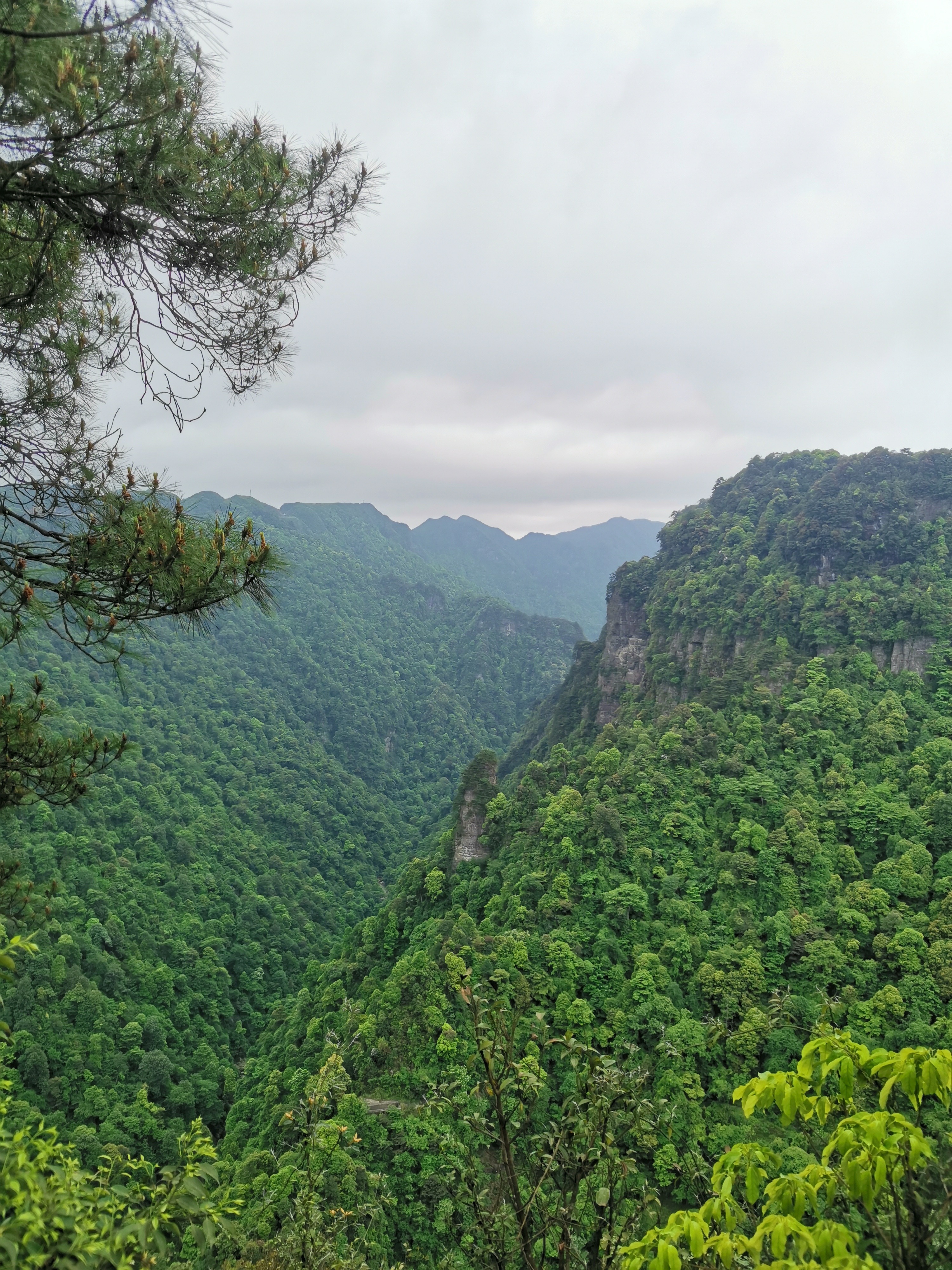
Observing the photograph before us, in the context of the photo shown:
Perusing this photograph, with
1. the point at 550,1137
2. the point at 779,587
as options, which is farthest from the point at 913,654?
the point at 550,1137

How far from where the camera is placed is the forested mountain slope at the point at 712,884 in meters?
18.9

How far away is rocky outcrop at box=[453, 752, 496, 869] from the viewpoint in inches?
1380

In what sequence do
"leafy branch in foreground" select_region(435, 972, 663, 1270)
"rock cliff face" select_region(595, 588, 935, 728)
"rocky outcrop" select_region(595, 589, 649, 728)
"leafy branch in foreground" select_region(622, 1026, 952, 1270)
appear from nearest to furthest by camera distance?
"leafy branch in foreground" select_region(622, 1026, 952, 1270) → "leafy branch in foreground" select_region(435, 972, 663, 1270) → "rock cliff face" select_region(595, 588, 935, 728) → "rocky outcrop" select_region(595, 589, 649, 728)

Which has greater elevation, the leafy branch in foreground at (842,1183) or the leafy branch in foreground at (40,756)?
the leafy branch in foreground at (40,756)

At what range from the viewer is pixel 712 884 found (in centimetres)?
2639

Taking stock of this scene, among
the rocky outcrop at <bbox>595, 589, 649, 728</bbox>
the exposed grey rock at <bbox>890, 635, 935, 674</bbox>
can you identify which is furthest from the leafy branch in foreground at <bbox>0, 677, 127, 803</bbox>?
the rocky outcrop at <bbox>595, 589, 649, 728</bbox>

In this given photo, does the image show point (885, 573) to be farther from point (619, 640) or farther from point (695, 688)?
point (619, 640)

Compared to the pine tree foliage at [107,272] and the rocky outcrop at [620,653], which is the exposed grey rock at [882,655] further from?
the pine tree foliage at [107,272]

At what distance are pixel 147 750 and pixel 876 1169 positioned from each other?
64.0m

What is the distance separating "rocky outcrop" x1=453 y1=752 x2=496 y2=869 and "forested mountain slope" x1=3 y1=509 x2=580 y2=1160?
15930 mm

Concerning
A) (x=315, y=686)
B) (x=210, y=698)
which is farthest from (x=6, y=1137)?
(x=315, y=686)

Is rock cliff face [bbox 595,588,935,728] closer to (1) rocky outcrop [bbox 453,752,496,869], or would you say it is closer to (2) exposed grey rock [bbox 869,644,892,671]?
(2) exposed grey rock [bbox 869,644,892,671]

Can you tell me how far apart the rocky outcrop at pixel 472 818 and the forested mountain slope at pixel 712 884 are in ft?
0.64

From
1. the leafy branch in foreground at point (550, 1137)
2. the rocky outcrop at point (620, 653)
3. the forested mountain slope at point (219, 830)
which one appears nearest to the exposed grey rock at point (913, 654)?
the rocky outcrop at point (620, 653)
